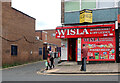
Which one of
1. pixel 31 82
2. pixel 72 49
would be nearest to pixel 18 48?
pixel 72 49

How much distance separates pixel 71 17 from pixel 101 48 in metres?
4.15

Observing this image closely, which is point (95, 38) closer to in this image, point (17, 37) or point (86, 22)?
point (86, 22)

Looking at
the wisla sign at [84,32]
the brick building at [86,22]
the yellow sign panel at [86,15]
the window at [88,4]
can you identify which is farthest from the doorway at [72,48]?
the window at [88,4]

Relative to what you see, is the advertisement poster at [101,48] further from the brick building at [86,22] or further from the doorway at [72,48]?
the doorway at [72,48]

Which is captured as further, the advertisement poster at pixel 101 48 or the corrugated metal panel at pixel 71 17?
the corrugated metal panel at pixel 71 17

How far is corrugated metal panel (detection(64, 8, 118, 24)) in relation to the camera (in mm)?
16562

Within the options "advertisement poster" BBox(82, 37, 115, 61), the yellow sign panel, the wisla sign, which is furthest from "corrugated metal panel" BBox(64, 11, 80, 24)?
"advertisement poster" BBox(82, 37, 115, 61)

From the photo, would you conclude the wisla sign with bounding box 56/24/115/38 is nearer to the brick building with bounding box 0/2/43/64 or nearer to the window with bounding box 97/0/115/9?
the window with bounding box 97/0/115/9

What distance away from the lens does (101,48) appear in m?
16.7

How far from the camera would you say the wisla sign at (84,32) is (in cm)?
1639

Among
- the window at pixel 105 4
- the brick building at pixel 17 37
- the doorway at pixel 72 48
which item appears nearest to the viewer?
the window at pixel 105 4

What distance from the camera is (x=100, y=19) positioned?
17062mm

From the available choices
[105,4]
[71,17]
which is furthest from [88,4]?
[71,17]

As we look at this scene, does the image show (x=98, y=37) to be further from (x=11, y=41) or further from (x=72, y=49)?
(x=11, y=41)
